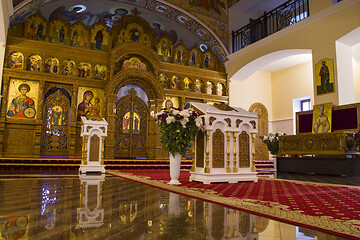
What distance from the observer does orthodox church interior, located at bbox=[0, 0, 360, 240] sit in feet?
23.3

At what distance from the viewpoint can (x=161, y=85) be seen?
12352 millimetres

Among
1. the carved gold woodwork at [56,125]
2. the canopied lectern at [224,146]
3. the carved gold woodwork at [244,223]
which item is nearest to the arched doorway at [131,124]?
the carved gold woodwork at [56,125]

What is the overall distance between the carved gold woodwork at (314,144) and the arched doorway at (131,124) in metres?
5.76

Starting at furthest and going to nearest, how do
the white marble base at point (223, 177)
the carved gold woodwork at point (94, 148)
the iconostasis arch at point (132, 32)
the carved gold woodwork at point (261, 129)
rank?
the carved gold woodwork at point (261, 129) < the iconostasis arch at point (132, 32) < the carved gold woodwork at point (94, 148) < the white marble base at point (223, 177)

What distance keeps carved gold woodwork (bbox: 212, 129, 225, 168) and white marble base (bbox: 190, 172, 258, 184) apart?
19 cm

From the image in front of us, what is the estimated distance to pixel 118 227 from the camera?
199cm

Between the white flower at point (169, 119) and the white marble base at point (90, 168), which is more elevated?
the white flower at point (169, 119)

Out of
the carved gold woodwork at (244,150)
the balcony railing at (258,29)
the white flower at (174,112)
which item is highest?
the balcony railing at (258,29)

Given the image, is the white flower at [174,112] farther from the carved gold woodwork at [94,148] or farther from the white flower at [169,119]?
the carved gold woodwork at [94,148]

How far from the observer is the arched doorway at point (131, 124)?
38.6 ft

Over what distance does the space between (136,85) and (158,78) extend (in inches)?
39.8

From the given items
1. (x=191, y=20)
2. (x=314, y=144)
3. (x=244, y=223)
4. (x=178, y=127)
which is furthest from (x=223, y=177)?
(x=191, y=20)

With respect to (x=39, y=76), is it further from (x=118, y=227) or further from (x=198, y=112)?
(x=118, y=227)

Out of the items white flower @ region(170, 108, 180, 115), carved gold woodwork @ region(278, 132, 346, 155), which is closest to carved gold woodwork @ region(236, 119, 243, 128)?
white flower @ region(170, 108, 180, 115)
